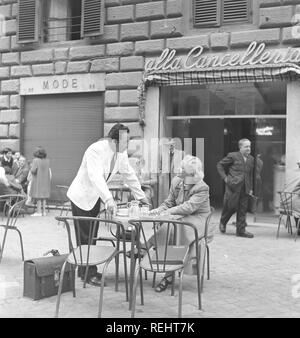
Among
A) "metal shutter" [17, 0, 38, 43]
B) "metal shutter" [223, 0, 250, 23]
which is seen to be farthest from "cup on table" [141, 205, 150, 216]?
"metal shutter" [17, 0, 38, 43]

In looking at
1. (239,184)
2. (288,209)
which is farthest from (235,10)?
(288,209)

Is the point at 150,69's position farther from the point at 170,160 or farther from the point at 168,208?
the point at 168,208

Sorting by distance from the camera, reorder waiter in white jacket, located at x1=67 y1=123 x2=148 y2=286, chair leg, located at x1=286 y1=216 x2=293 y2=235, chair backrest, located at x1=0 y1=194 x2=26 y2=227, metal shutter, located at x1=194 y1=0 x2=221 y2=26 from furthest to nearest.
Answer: metal shutter, located at x1=194 y1=0 x2=221 y2=26 → chair leg, located at x1=286 y1=216 x2=293 y2=235 → chair backrest, located at x1=0 y1=194 x2=26 y2=227 → waiter in white jacket, located at x1=67 y1=123 x2=148 y2=286

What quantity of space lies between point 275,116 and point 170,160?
239 cm

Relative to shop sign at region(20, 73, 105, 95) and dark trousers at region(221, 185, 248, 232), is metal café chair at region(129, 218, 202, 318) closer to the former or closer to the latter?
dark trousers at region(221, 185, 248, 232)

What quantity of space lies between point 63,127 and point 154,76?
2727 millimetres

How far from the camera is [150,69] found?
35.9 feet

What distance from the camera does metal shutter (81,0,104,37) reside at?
11555 mm

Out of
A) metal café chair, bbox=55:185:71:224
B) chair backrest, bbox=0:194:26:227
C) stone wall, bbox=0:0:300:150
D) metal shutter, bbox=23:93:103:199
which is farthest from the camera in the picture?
metal shutter, bbox=23:93:103:199

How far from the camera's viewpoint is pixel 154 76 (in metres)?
10.9

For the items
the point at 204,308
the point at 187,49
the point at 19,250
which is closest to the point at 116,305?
the point at 204,308

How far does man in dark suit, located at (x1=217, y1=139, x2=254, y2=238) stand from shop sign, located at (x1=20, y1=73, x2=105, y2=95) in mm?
3940

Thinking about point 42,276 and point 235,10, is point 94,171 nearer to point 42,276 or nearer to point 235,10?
point 42,276

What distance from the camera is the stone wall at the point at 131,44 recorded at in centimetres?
1003
